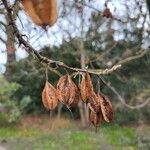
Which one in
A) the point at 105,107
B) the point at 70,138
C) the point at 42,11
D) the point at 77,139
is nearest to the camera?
the point at 42,11

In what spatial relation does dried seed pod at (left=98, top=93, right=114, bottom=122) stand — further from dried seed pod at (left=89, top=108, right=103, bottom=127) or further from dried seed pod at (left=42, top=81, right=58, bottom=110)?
dried seed pod at (left=42, top=81, right=58, bottom=110)

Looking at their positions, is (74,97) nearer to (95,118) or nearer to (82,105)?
(95,118)

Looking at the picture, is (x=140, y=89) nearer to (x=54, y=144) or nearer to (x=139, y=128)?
(x=139, y=128)

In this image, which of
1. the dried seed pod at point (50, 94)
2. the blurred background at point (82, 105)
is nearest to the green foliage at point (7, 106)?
the blurred background at point (82, 105)

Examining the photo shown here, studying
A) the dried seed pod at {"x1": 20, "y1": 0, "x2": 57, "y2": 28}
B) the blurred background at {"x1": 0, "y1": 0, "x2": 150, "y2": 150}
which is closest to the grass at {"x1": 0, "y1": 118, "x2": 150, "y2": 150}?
the blurred background at {"x1": 0, "y1": 0, "x2": 150, "y2": 150}

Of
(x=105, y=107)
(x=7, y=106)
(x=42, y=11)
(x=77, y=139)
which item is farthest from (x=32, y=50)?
(x=7, y=106)

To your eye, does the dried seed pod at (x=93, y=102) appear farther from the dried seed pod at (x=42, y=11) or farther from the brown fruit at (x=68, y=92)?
the dried seed pod at (x=42, y=11)

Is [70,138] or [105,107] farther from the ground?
[70,138]
